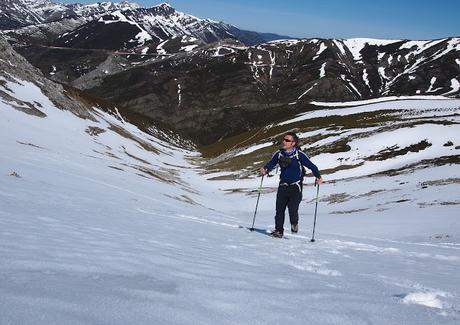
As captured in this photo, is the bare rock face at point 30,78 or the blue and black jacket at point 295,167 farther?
the bare rock face at point 30,78

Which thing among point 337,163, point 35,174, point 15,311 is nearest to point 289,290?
point 15,311

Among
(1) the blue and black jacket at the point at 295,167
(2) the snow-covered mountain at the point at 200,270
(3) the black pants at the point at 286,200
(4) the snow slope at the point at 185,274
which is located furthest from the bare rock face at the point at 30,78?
(4) the snow slope at the point at 185,274

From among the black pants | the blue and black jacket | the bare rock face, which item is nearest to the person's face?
the blue and black jacket

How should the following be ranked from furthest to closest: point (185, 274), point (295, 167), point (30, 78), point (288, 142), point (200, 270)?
point (30, 78), point (295, 167), point (288, 142), point (200, 270), point (185, 274)

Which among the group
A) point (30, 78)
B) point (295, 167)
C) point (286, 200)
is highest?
point (30, 78)

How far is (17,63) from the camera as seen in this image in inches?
4203

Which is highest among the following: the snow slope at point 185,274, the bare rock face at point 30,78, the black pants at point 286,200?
the bare rock face at point 30,78

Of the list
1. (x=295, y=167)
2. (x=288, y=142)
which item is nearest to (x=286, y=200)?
(x=295, y=167)

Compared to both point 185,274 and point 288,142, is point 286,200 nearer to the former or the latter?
point 288,142

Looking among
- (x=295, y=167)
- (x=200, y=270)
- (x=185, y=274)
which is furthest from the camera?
(x=295, y=167)

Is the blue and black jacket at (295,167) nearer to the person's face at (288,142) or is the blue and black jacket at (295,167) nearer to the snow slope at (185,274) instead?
the person's face at (288,142)

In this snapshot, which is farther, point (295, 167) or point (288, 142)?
point (295, 167)

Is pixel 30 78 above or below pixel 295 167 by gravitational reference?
above

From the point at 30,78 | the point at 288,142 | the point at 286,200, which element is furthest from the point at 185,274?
the point at 30,78
